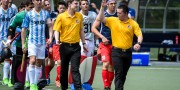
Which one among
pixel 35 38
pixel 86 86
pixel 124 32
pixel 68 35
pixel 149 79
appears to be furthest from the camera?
pixel 149 79

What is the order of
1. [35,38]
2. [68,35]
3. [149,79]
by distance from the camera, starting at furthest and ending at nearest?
[149,79], [68,35], [35,38]

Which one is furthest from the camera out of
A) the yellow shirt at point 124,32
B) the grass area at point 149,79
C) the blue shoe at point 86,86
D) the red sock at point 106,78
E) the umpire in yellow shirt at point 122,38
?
the grass area at point 149,79

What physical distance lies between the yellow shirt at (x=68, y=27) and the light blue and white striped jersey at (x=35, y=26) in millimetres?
333

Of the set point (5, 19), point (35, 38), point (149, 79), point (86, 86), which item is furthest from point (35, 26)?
point (149, 79)

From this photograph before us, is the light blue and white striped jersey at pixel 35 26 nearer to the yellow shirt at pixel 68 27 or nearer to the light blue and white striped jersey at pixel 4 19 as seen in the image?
the yellow shirt at pixel 68 27

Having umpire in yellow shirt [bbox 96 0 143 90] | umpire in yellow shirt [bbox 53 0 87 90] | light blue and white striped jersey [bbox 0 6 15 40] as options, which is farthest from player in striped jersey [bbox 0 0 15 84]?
umpire in yellow shirt [bbox 96 0 143 90]

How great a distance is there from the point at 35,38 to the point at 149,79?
6.32 m

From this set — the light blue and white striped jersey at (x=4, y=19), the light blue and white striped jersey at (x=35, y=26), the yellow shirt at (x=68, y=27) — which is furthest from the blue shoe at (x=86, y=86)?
the light blue and white striped jersey at (x=4, y=19)

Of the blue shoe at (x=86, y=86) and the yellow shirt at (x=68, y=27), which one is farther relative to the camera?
the blue shoe at (x=86, y=86)

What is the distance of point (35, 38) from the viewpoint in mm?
13734

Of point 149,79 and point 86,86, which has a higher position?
point 86,86

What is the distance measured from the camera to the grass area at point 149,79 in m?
16.6

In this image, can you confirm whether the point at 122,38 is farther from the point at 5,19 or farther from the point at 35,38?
the point at 5,19

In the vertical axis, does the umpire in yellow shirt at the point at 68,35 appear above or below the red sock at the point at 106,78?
above
